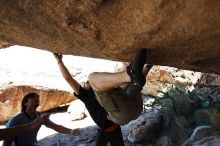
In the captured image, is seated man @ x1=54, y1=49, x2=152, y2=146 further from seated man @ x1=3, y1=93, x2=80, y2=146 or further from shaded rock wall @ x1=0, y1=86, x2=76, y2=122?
shaded rock wall @ x1=0, y1=86, x2=76, y2=122

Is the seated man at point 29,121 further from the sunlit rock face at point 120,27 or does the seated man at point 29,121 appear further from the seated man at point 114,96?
the sunlit rock face at point 120,27

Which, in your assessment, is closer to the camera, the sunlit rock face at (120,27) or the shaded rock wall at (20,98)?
the sunlit rock face at (120,27)

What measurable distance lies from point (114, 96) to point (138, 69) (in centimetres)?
89

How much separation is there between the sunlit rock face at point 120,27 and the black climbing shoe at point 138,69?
0.07 meters

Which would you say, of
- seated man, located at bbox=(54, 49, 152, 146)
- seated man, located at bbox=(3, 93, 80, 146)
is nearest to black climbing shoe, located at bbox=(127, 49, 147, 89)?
seated man, located at bbox=(54, 49, 152, 146)

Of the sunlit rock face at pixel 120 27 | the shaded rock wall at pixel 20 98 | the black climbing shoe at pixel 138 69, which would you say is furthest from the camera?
the shaded rock wall at pixel 20 98

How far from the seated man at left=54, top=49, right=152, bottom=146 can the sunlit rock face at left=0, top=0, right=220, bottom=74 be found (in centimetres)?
20

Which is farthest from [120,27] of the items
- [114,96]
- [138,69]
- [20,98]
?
[20,98]

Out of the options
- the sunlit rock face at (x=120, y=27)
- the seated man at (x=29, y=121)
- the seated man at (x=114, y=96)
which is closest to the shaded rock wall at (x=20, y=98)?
the seated man at (x=29, y=121)

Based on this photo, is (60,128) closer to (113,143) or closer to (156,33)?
(113,143)

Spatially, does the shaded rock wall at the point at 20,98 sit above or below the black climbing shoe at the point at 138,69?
below

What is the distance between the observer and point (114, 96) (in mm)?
3469

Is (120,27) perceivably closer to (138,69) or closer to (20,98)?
(138,69)

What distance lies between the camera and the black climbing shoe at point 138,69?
2.63 meters
